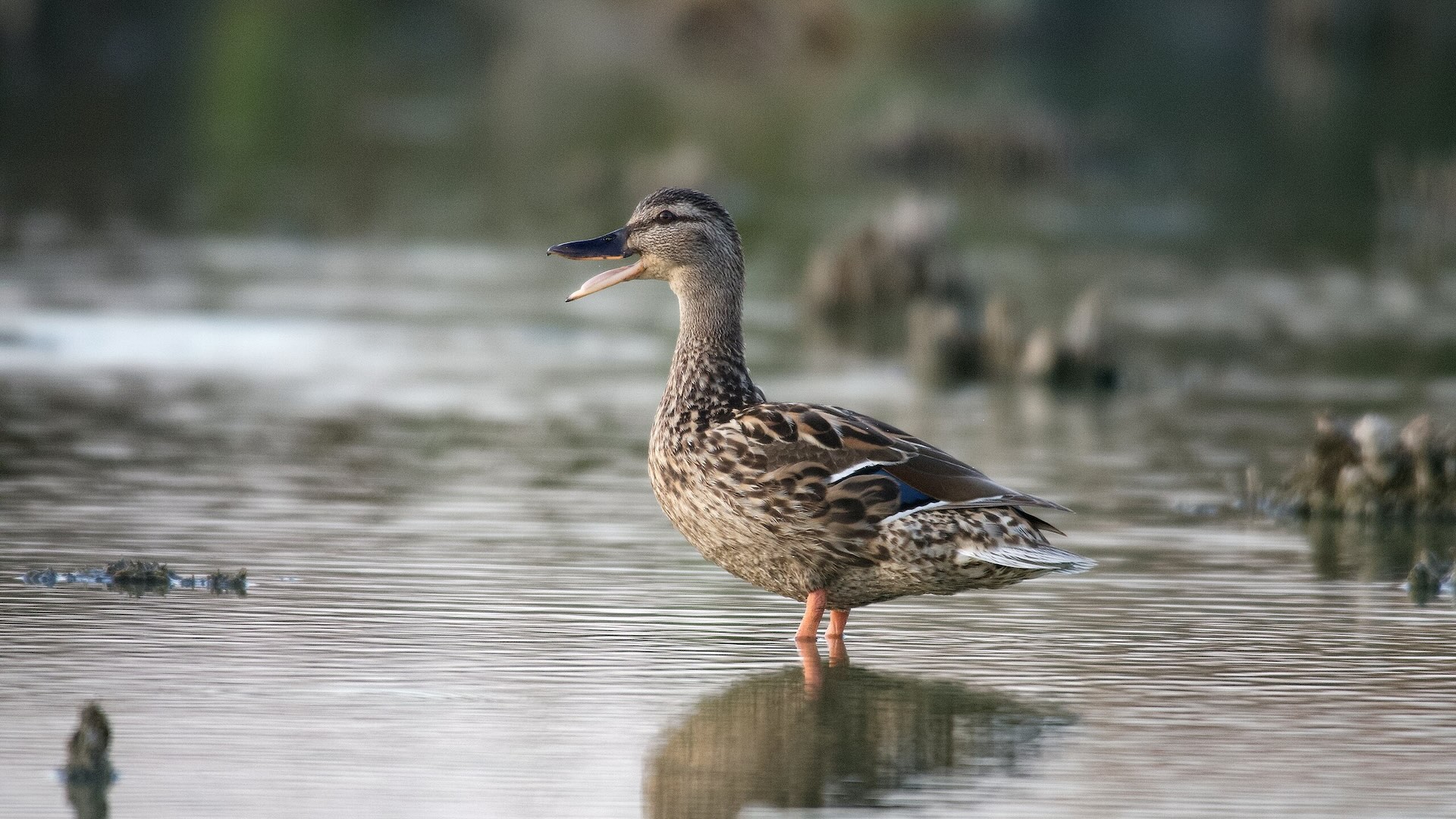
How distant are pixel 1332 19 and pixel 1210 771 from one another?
255 ft

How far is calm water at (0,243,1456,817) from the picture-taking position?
7.29 m

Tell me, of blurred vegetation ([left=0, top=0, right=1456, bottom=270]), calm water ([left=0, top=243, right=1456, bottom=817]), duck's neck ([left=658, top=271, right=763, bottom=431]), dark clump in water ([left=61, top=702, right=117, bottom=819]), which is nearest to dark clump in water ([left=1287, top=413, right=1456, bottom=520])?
calm water ([left=0, top=243, right=1456, bottom=817])

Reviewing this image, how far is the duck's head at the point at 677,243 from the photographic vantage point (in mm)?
10219

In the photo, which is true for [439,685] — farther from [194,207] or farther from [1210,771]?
[194,207]

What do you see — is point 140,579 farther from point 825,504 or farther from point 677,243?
point 825,504

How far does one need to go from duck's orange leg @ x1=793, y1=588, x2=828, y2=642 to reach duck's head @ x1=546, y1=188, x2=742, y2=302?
1507mm

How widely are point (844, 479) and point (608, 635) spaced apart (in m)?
1.09

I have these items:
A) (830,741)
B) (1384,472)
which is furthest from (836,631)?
(1384,472)

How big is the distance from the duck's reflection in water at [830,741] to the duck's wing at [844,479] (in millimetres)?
560

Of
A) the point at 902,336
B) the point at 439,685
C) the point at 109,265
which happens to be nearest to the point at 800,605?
the point at 439,685

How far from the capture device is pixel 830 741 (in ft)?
25.9

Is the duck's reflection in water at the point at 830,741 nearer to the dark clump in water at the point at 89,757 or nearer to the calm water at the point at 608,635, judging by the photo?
the calm water at the point at 608,635

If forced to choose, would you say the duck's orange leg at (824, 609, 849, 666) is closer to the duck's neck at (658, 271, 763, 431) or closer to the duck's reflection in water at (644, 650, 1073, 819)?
the duck's reflection in water at (644, 650, 1073, 819)

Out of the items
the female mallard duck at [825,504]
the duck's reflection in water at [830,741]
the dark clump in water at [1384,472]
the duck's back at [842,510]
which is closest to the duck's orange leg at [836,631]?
the female mallard duck at [825,504]
